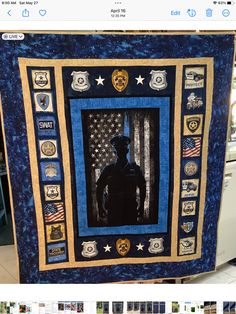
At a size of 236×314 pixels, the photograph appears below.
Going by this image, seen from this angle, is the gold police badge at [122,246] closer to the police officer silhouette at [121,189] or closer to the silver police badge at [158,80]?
the police officer silhouette at [121,189]

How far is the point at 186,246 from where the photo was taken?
1620 millimetres

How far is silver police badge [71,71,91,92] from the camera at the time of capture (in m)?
1.34

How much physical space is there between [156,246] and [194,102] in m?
0.70

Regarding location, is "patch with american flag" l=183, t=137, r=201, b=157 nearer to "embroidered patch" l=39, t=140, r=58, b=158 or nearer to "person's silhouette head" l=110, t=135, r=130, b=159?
"person's silhouette head" l=110, t=135, r=130, b=159

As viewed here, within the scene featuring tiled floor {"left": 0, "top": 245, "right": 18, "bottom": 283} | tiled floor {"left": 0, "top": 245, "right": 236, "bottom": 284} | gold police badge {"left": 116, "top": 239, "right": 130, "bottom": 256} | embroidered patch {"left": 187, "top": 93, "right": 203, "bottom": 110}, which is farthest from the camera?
tiled floor {"left": 0, "top": 245, "right": 18, "bottom": 283}

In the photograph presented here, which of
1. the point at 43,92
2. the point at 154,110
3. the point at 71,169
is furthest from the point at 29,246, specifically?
the point at 154,110

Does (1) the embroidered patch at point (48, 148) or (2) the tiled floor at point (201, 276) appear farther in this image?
(2) the tiled floor at point (201, 276)

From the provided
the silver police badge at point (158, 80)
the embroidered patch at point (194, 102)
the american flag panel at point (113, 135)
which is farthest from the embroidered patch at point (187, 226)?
the silver police badge at point (158, 80)

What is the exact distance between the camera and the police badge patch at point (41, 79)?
1338 mm

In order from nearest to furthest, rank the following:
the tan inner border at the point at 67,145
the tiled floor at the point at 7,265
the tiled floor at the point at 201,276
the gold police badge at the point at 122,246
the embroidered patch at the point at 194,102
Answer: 1. the tan inner border at the point at 67,145
2. the embroidered patch at the point at 194,102
3. the gold police badge at the point at 122,246
4. the tiled floor at the point at 201,276
5. the tiled floor at the point at 7,265

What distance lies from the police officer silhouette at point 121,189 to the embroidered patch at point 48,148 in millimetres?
238

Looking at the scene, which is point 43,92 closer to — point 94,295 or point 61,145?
point 61,145

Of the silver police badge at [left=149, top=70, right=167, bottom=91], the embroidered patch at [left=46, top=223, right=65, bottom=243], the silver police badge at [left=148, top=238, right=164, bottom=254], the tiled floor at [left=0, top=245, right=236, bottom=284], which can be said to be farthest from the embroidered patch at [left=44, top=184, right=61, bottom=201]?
the tiled floor at [left=0, top=245, right=236, bottom=284]
